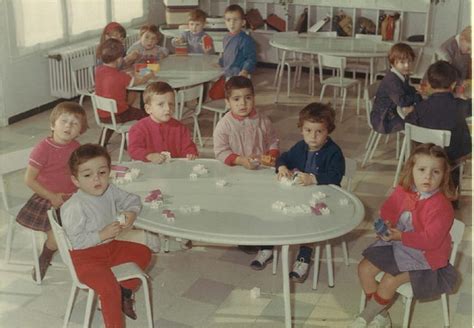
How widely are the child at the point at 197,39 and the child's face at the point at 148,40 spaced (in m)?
0.48

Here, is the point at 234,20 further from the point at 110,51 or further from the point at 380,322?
the point at 380,322

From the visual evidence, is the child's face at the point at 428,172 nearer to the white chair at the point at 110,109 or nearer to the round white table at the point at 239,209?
the round white table at the point at 239,209

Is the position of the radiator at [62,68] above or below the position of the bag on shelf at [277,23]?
below

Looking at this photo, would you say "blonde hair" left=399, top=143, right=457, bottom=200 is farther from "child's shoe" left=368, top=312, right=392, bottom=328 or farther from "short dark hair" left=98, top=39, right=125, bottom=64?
"short dark hair" left=98, top=39, right=125, bottom=64

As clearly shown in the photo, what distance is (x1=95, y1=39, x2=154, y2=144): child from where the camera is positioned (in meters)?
5.89

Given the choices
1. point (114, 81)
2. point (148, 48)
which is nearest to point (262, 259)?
point (114, 81)

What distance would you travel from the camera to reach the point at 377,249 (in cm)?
353

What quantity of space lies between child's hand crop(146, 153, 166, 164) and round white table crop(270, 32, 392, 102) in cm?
406

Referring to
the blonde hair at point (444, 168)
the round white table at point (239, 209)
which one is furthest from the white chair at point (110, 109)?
the blonde hair at point (444, 168)

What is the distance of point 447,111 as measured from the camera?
16.4 feet

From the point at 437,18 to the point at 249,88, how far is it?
5.83 m

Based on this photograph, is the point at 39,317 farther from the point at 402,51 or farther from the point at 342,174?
the point at 402,51

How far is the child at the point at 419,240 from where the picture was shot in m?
3.31

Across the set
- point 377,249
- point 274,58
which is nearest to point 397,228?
point 377,249
